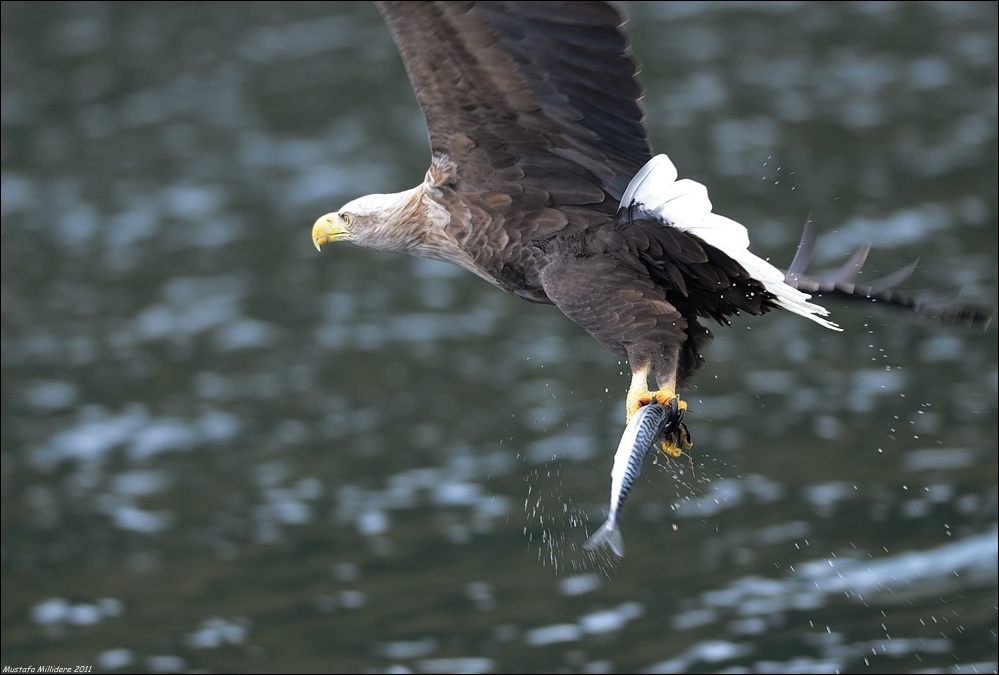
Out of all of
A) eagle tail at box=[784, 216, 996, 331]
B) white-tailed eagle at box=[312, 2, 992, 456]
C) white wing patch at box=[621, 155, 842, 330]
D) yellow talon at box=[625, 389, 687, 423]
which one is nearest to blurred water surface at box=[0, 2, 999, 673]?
eagle tail at box=[784, 216, 996, 331]

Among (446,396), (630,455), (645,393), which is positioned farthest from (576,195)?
(446,396)

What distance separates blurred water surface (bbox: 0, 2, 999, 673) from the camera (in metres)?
6.95

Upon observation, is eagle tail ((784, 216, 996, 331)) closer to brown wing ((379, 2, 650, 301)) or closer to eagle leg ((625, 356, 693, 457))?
eagle leg ((625, 356, 693, 457))

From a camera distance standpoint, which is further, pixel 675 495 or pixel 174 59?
pixel 174 59

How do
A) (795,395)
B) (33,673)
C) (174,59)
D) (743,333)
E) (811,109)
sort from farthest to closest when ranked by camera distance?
(174,59) < (811,109) < (743,333) < (795,395) < (33,673)

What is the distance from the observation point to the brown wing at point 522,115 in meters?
3.94

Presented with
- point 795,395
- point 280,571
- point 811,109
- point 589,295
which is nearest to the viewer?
point 589,295

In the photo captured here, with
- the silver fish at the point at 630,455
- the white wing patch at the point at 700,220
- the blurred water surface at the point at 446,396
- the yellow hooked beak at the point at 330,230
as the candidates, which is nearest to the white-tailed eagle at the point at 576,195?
the white wing patch at the point at 700,220

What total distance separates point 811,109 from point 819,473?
14.8 ft

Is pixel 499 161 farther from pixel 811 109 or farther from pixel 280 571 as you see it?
pixel 811 109

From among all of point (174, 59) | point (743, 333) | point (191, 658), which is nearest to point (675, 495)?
point (743, 333)

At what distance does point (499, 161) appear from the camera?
4.33 metres

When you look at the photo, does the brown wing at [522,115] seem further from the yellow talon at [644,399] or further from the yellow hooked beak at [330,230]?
the yellow hooked beak at [330,230]

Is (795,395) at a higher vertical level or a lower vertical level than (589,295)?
lower
